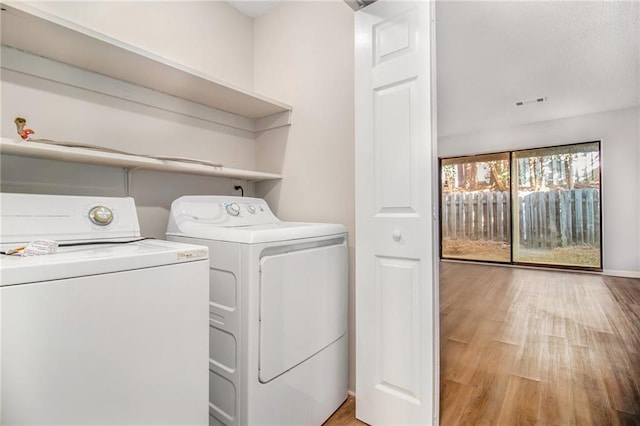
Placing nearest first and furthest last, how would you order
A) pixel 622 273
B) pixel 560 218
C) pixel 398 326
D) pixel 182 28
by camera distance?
1. pixel 398 326
2. pixel 182 28
3. pixel 622 273
4. pixel 560 218

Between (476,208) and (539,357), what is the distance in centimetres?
426

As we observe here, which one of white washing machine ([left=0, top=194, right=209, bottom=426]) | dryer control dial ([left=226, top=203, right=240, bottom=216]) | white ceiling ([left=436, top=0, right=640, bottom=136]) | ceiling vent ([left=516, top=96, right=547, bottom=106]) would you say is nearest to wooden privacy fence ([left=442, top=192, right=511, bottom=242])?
white ceiling ([left=436, top=0, right=640, bottom=136])

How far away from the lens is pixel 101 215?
1229 mm

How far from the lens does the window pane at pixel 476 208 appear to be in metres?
5.63

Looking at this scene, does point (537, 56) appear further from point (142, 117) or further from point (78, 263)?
point (78, 263)

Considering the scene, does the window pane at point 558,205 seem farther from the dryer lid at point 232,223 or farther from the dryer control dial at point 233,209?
the dryer control dial at point 233,209

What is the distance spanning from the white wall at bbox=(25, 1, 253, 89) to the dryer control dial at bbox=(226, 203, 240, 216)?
0.88 m

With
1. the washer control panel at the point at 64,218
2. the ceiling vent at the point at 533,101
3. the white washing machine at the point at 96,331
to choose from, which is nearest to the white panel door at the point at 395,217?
the white washing machine at the point at 96,331

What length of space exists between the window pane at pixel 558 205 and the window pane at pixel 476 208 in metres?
0.19

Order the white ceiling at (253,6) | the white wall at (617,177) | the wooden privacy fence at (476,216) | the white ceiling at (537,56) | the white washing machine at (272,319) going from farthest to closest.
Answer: the wooden privacy fence at (476,216)
the white wall at (617,177)
the white ceiling at (537,56)
the white ceiling at (253,6)
the white washing machine at (272,319)

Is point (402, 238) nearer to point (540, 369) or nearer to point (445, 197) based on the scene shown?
point (540, 369)

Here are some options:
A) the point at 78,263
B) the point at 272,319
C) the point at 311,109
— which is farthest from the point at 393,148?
the point at 78,263

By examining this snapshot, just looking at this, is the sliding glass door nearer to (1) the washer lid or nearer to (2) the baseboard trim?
(2) the baseboard trim

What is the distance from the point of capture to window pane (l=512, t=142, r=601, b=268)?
4863mm
